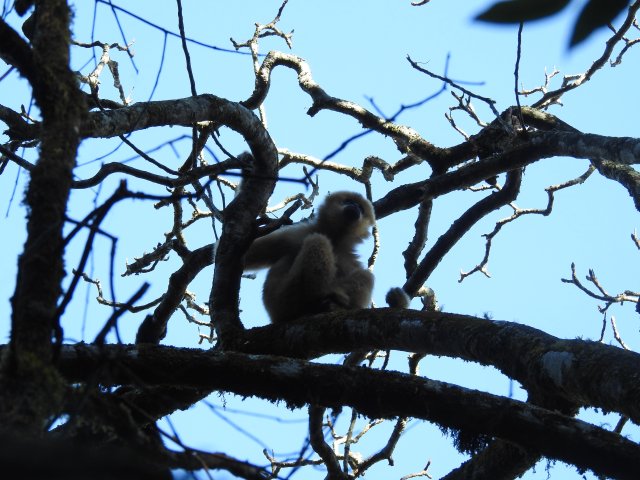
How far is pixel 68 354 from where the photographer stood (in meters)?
4.12

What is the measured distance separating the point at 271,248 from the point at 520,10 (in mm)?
6699

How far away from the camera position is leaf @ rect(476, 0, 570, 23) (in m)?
1.04

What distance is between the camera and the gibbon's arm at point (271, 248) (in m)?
7.61

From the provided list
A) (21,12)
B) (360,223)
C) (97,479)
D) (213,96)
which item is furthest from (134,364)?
(360,223)

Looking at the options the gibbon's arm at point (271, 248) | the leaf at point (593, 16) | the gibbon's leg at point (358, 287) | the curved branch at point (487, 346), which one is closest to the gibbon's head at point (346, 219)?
the gibbon's arm at point (271, 248)

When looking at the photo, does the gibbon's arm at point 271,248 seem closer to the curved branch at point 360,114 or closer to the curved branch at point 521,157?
the curved branch at point 360,114

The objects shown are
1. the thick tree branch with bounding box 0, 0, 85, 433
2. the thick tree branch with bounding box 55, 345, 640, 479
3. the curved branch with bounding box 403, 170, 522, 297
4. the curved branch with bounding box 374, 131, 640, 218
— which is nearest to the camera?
the thick tree branch with bounding box 0, 0, 85, 433

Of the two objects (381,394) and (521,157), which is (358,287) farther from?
(381,394)

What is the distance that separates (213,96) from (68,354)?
2497 mm

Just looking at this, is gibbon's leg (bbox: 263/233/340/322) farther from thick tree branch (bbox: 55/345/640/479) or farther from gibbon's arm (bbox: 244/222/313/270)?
thick tree branch (bbox: 55/345/640/479)

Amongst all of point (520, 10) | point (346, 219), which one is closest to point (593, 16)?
point (520, 10)

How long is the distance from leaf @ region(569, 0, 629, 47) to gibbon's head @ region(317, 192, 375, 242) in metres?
7.05

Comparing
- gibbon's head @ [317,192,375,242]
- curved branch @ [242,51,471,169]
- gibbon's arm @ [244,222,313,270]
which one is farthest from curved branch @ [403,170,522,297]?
gibbon's head @ [317,192,375,242]

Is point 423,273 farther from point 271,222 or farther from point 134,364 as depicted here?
point 134,364
